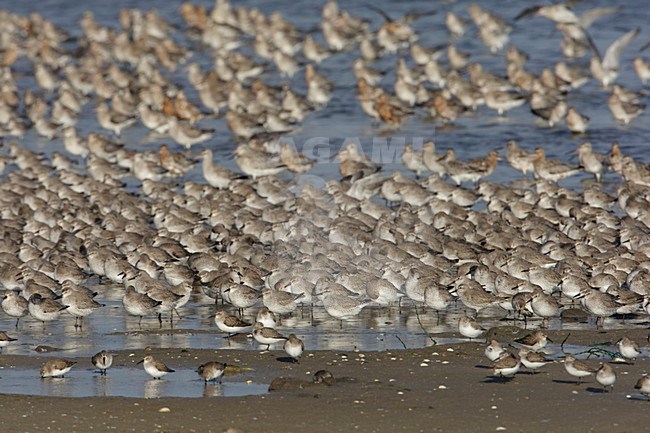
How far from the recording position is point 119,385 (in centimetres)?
1248

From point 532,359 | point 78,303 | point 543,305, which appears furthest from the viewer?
point 78,303

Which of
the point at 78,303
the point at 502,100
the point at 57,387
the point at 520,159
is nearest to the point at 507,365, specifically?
the point at 57,387

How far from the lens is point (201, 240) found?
1853 centimetres

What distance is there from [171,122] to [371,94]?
4.72 meters

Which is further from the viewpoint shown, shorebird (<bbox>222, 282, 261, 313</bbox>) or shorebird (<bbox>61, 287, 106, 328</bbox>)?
shorebird (<bbox>222, 282, 261, 313</bbox>)

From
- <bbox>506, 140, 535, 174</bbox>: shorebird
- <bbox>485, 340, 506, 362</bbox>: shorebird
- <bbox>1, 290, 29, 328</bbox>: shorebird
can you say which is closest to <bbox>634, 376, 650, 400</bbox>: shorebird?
<bbox>485, 340, 506, 362</bbox>: shorebird

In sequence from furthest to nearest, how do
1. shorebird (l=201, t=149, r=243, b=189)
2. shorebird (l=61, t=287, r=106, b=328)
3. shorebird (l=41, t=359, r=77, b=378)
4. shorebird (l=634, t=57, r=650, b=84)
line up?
shorebird (l=634, t=57, r=650, b=84) → shorebird (l=201, t=149, r=243, b=189) → shorebird (l=61, t=287, r=106, b=328) → shorebird (l=41, t=359, r=77, b=378)

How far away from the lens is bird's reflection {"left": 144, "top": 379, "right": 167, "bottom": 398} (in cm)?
1209

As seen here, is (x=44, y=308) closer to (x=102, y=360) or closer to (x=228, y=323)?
(x=228, y=323)

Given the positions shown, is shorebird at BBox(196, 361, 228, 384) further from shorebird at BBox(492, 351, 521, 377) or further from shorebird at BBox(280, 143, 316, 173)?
shorebird at BBox(280, 143, 316, 173)

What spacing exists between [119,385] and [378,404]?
2.54m

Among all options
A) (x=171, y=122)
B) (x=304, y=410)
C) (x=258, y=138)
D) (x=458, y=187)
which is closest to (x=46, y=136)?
(x=171, y=122)

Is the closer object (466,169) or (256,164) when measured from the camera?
(466,169)

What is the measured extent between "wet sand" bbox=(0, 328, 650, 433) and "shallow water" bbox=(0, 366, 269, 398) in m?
0.10
